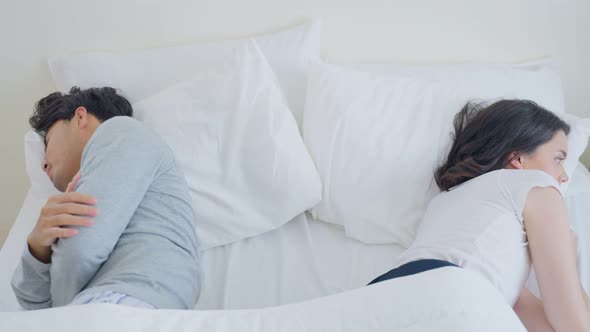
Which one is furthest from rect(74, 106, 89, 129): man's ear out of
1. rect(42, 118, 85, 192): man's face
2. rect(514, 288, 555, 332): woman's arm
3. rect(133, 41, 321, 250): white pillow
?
rect(514, 288, 555, 332): woman's arm

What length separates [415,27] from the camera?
63.0 inches

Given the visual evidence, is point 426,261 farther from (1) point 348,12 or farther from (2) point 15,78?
(2) point 15,78

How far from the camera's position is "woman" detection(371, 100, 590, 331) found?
0.99m

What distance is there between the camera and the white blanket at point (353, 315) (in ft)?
2.44

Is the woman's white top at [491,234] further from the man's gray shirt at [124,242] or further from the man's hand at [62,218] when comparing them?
the man's hand at [62,218]

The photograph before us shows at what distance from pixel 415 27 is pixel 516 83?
34 cm

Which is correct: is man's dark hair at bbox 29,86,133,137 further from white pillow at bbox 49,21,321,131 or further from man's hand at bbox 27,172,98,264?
man's hand at bbox 27,172,98,264

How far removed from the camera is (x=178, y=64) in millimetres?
1579

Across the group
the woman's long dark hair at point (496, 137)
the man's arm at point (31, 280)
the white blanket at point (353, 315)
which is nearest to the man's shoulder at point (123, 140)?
the man's arm at point (31, 280)

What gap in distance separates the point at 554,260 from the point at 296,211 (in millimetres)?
607

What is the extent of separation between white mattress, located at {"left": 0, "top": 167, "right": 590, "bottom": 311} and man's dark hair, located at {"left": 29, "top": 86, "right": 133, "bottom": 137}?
282mm

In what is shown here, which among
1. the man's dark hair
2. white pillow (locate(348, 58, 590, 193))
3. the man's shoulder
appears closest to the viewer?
the man's shoulder

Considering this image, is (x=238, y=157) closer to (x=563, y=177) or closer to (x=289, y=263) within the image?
(x=289, y=263)

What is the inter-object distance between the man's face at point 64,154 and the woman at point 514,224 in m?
0.77
